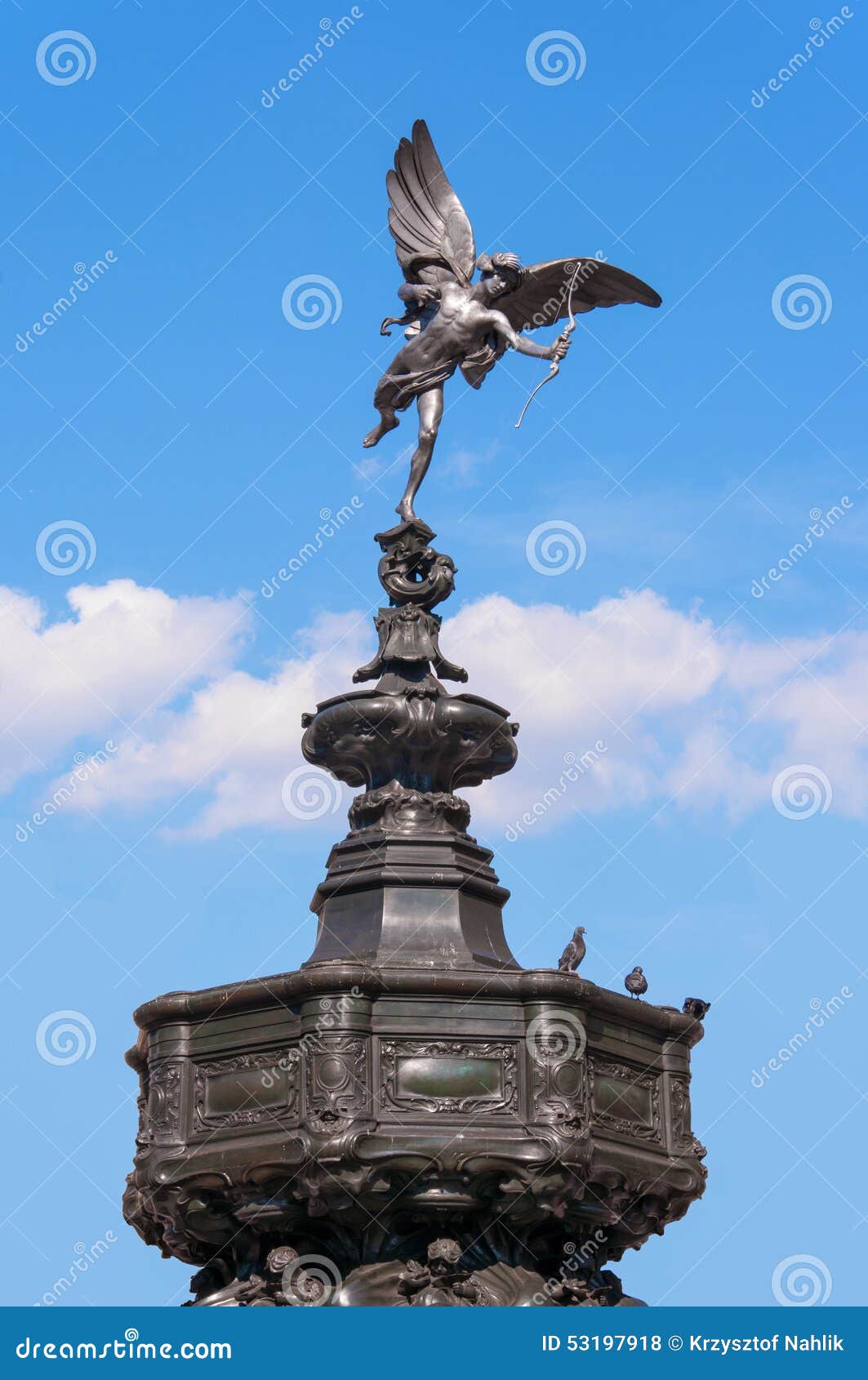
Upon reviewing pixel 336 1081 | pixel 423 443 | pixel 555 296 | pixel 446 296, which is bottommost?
pixel 336 1081

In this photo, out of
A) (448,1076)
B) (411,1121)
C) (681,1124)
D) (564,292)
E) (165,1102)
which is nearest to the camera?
(411,1121)

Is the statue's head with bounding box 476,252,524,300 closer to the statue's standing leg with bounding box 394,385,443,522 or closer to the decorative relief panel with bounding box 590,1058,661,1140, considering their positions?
the statue's standing leg with bounding box 394,385,443,522

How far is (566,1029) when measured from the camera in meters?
16.9

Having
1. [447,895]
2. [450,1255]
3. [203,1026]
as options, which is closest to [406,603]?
[447,895]

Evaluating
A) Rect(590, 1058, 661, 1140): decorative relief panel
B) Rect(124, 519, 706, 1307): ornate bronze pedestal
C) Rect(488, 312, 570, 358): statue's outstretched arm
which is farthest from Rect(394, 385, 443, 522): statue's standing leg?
Rect(590, 1058, 661, 1140): decorative relief panel

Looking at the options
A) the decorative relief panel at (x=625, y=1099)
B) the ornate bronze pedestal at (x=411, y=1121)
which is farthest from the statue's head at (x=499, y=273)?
the decorative relief panel at (x=625, y=1099)

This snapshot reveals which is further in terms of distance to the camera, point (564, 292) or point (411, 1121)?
point (564, 292)

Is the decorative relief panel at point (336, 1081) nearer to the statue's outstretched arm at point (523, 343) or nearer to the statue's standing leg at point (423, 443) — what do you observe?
the statue's standing leg at point (423, 443)

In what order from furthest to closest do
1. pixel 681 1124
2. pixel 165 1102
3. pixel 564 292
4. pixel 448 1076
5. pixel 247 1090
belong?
pixel 564 292 → pixel 681 1124 → pixel 165 1102 → pixel 247 1090 → pixel 448 1076

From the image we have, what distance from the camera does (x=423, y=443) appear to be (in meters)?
20.7

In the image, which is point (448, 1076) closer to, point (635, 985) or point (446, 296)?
point (635, 985)

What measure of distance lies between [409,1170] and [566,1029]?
161 cm

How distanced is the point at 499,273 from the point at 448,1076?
7741 millimetres

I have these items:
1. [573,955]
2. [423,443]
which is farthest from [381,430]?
[573,955]
